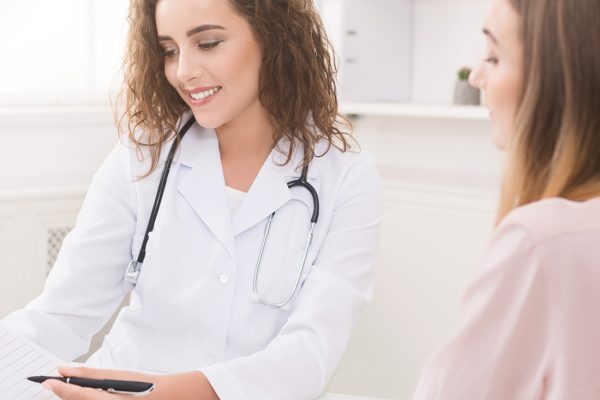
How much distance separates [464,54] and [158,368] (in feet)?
4.93

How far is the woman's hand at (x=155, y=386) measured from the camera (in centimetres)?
117

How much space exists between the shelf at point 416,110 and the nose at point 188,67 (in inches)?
39.0

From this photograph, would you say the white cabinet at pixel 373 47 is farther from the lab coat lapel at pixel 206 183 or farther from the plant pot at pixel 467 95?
the lab coat lapel at pixel 206 183

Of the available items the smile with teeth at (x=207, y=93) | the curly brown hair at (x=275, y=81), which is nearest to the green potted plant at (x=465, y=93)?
the curly brown hair at (x=275, y=81)

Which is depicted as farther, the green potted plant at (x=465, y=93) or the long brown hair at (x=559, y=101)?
the green potted plant at (x=465, y=93)

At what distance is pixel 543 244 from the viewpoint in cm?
73

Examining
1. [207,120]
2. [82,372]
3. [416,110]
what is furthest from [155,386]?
[416,110]

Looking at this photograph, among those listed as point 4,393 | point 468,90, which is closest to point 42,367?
point 4,393

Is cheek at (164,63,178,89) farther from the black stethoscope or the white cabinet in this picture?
the white cabinet

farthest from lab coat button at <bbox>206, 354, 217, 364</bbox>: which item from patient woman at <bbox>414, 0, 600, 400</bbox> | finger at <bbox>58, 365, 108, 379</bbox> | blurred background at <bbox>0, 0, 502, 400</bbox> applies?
blurred background at <bbox>0, 0, 502, 400</bbox>

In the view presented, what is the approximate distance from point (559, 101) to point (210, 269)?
839 millimetres

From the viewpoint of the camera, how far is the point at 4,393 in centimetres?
119

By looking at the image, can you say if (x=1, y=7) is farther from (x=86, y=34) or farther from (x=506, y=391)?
(x=506, y=391)

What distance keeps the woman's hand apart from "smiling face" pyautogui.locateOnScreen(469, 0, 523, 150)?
0.64 metres
